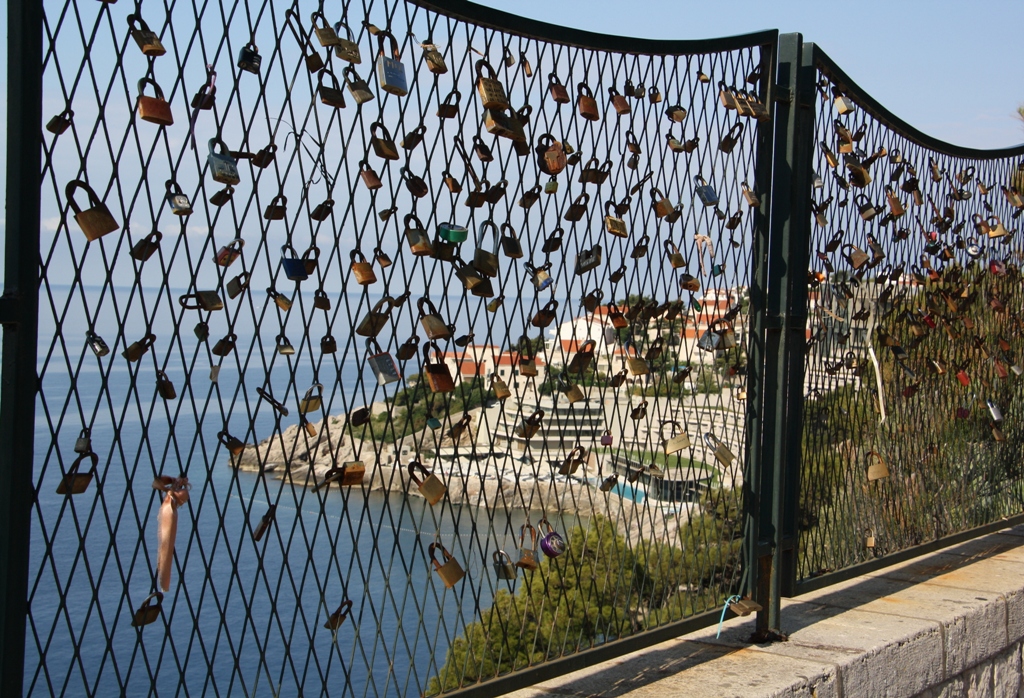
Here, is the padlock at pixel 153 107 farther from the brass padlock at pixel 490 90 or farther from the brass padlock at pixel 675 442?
the brass padlock at pixel 675 442

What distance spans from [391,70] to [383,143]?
142 millimetres

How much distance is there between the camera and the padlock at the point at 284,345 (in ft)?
6.16

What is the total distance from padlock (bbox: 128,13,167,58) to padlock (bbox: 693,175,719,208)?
158cm

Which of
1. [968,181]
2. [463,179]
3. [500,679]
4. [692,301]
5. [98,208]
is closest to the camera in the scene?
[98,208]

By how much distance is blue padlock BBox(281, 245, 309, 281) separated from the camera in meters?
1.88

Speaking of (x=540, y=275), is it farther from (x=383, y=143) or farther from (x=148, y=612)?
(x=148, y=612)

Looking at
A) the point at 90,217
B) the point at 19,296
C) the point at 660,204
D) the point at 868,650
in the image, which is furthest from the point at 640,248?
the point at 19,296

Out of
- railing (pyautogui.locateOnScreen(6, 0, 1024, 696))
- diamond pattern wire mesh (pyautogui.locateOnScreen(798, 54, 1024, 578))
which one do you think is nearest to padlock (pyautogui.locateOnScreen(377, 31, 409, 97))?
railing (pyautogui.locateOnScreen(6, 0, 1024, 696))

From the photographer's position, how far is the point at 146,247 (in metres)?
1.71

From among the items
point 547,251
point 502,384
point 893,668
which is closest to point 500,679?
point 502,384

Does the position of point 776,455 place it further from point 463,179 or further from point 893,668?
point 463,179

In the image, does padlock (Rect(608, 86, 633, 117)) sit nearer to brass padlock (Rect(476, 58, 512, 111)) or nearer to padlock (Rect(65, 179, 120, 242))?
brass padlock (Rect(476, 58, 512, 111))

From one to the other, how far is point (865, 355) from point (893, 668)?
1094 mm

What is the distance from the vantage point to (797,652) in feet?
9.78
